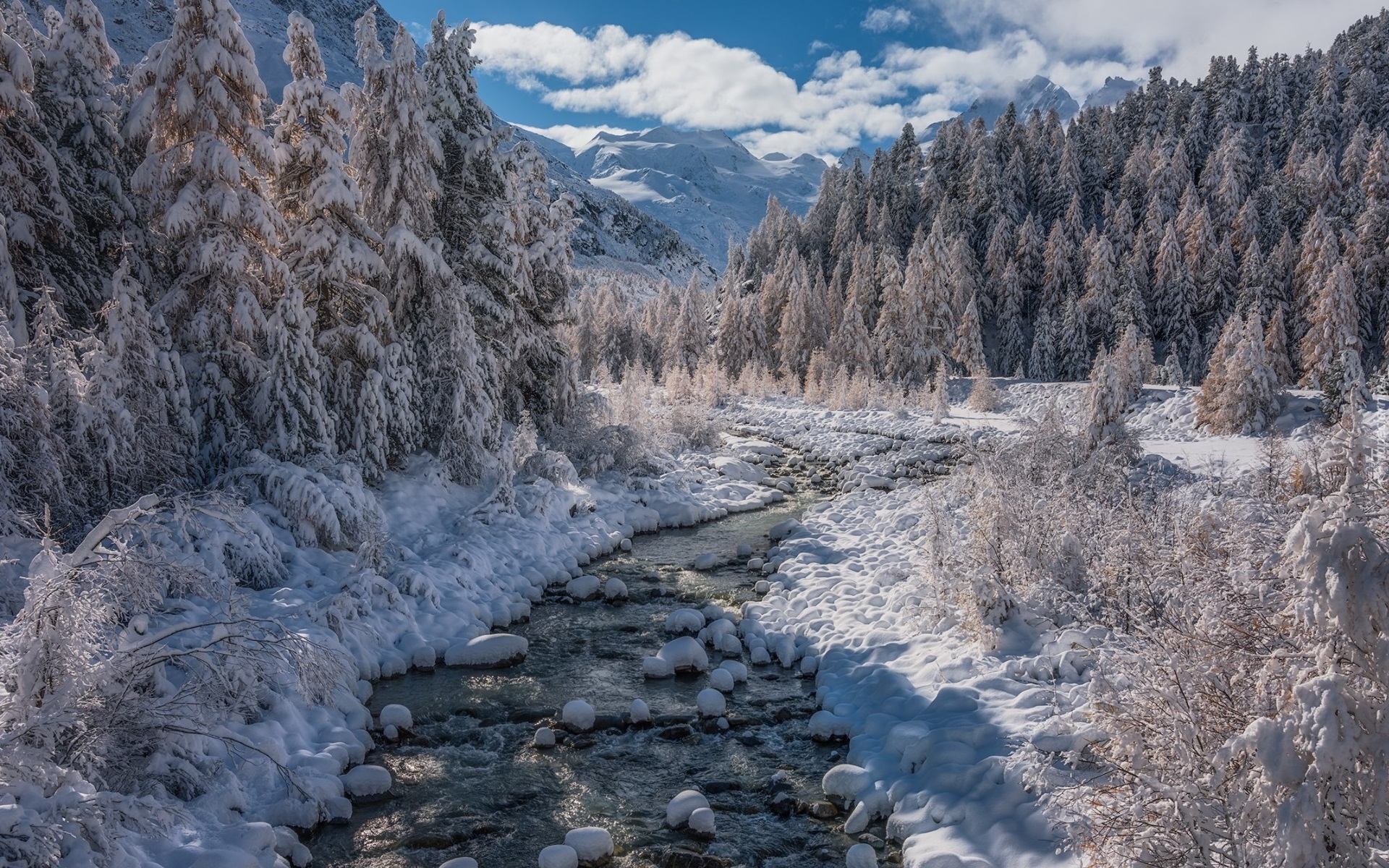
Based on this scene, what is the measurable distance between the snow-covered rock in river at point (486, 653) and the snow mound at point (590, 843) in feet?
12.4

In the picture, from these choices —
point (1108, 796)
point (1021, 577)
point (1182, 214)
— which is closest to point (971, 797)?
point (1108, 796)

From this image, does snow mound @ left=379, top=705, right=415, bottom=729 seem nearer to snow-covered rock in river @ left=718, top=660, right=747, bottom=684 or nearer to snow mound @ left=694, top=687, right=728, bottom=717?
snow mound @ left=694, top=687, right=728, bottom=717

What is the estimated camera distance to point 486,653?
30.1 ft

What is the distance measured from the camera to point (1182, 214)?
49.2 metres

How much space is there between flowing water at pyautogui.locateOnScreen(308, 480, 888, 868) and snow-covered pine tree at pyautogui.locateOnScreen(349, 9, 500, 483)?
6.03m

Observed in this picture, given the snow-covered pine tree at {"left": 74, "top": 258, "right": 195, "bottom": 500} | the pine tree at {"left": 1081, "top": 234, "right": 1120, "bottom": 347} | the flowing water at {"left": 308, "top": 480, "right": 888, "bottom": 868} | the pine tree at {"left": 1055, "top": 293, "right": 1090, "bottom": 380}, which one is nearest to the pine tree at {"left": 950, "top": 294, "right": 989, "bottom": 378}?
the pine tree at {"left": 1055, "top": 293, "right": 1090, "bottom": 380}

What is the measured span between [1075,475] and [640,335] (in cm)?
4839

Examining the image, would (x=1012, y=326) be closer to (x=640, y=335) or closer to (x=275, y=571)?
(x=640, y=335)

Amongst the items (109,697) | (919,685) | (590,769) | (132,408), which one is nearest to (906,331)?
(919,685)

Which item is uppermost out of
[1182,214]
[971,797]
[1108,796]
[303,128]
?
[1182,214]

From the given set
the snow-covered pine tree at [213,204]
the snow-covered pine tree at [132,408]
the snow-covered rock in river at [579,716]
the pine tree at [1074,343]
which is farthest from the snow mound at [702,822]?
the pine tree at [1074,343]

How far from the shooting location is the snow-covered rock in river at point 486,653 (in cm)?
912

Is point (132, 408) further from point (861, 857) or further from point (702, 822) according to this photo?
point (861, 857)

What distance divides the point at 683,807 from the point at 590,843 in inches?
35.0
